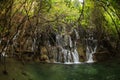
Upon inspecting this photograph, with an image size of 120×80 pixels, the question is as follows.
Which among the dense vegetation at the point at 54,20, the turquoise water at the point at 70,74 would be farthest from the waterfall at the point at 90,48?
the turquoise water at the point at 70,74

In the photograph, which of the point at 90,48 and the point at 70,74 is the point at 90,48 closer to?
the point at 90,48

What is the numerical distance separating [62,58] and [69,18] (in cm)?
886

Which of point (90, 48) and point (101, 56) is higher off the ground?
point (90, 48)

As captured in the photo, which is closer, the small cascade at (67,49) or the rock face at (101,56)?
the small cascade at (67,49)

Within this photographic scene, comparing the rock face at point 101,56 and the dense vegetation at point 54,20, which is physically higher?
the dense vegetation at point 54,20

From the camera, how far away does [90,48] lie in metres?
32.2

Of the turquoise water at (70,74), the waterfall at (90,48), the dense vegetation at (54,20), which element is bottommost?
the turquoise water at (70,74)

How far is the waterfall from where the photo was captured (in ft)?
102

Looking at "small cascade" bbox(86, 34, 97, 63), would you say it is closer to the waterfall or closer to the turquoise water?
the waterfall

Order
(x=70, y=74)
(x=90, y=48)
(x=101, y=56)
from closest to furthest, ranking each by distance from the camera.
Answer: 1. (x=70, y=74)
2. (x=101, y=56)
3. (x=90, y=48)

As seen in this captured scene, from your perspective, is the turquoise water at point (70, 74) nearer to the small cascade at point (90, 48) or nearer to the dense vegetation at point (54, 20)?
the dense vegetation at point (54, 20)

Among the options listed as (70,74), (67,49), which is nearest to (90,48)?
(67,49)

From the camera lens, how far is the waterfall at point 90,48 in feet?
102

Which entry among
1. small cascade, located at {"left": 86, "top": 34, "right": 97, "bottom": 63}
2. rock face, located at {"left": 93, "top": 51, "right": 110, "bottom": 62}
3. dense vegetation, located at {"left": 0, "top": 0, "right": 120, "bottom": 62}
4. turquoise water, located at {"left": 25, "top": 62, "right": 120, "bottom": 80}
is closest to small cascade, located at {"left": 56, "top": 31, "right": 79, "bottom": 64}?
dense vegetation, located at {"left": 0, "top": 0, "right": 120, "bottom": 62}
